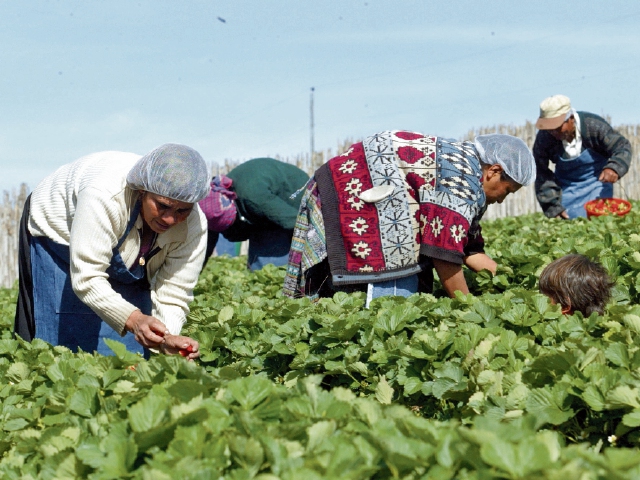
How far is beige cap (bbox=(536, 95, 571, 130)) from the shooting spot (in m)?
7.24

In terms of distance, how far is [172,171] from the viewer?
3.25m

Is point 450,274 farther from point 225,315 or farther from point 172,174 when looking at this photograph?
point 172,174

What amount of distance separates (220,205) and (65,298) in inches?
123

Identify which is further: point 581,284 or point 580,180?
point 580,180

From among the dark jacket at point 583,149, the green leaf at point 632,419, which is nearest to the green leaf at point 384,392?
the green leaf at point 632,419

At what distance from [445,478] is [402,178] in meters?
2.64

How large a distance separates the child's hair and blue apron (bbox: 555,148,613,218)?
444cm

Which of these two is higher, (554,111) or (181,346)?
(554,111)

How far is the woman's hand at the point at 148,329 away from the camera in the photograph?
329 centimetres

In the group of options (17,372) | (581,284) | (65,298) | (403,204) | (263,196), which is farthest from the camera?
(263,196)

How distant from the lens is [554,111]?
7.29 meters

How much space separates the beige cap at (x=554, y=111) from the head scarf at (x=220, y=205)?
2.79 m

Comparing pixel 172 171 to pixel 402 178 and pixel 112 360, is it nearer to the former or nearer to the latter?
pixel 112 360

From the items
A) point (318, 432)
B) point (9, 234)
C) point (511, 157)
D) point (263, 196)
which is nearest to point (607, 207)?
point (263, 196)
